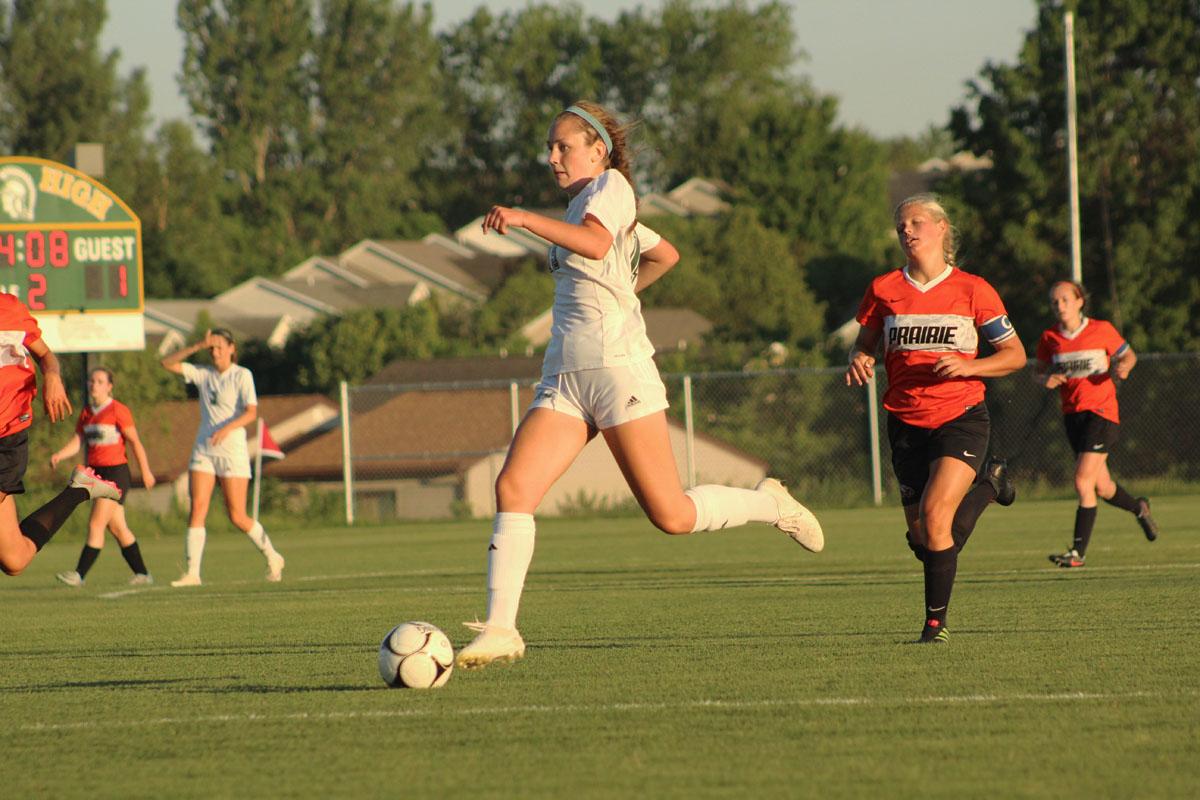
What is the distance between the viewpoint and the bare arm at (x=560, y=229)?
231 inches

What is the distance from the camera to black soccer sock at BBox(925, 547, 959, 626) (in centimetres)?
780

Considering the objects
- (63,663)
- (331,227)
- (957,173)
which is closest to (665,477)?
(63,663)

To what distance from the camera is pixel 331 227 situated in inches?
3647

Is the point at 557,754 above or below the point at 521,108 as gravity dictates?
below

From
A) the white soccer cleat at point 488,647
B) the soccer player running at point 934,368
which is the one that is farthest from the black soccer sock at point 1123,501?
the white soccer cleat at point 488,647

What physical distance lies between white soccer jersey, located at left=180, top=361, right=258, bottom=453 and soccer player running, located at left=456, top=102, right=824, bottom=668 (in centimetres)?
772

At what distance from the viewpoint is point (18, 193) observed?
76.3 feet

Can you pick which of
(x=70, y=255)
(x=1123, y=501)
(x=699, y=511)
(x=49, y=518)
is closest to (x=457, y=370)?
(x=70, y=255)

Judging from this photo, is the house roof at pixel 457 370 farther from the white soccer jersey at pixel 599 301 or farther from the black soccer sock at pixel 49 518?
the white soccer jersey at pixel 599 301

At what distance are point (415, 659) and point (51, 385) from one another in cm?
303

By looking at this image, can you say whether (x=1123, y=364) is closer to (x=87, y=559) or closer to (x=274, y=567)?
(x=274, y=567)

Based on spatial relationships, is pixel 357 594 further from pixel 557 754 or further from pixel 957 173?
pixel 957 173

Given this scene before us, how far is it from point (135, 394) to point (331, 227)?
63.1 metres

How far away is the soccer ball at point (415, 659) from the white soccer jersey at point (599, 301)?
1.13 metres
